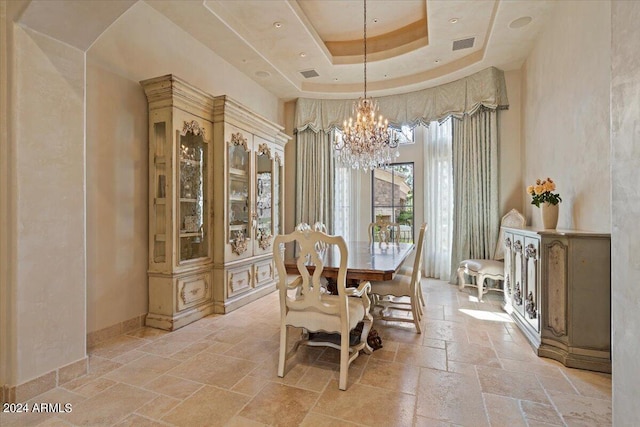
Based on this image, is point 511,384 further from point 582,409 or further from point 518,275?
point 518,275

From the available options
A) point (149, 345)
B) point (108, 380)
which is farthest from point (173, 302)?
point (108, 380)

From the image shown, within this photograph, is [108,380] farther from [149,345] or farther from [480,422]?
[480,422]

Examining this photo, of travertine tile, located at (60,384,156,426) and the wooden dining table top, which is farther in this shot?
the wooden dining table top

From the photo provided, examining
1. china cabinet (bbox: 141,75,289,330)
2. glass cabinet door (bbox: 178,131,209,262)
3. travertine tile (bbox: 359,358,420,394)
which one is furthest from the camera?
glass cabinet door (bbox: 178,131,209,262)

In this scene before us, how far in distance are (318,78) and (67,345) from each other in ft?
16.2

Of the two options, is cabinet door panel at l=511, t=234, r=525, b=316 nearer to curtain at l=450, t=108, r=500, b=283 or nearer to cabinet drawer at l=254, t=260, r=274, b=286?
curtain at l=450, t=108, r=500, b=283

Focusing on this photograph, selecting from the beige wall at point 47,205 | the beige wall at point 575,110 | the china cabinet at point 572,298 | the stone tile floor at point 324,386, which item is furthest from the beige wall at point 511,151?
the beige wall at point 47,205

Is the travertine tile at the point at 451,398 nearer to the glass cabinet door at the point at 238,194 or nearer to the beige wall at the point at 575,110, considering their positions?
the beige wall at the point at 575,110

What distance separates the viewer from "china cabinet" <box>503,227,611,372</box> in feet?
7.48

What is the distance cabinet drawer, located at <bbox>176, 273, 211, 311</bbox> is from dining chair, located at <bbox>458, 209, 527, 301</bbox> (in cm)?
353

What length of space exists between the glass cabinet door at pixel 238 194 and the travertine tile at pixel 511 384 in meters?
2.92

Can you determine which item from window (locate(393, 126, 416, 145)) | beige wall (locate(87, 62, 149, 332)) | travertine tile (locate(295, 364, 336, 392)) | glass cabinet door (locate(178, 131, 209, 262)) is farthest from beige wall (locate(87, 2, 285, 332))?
window (locate(393, 126, 416, 145))

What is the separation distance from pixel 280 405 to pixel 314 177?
4475 millimetres

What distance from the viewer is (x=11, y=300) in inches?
72.9
